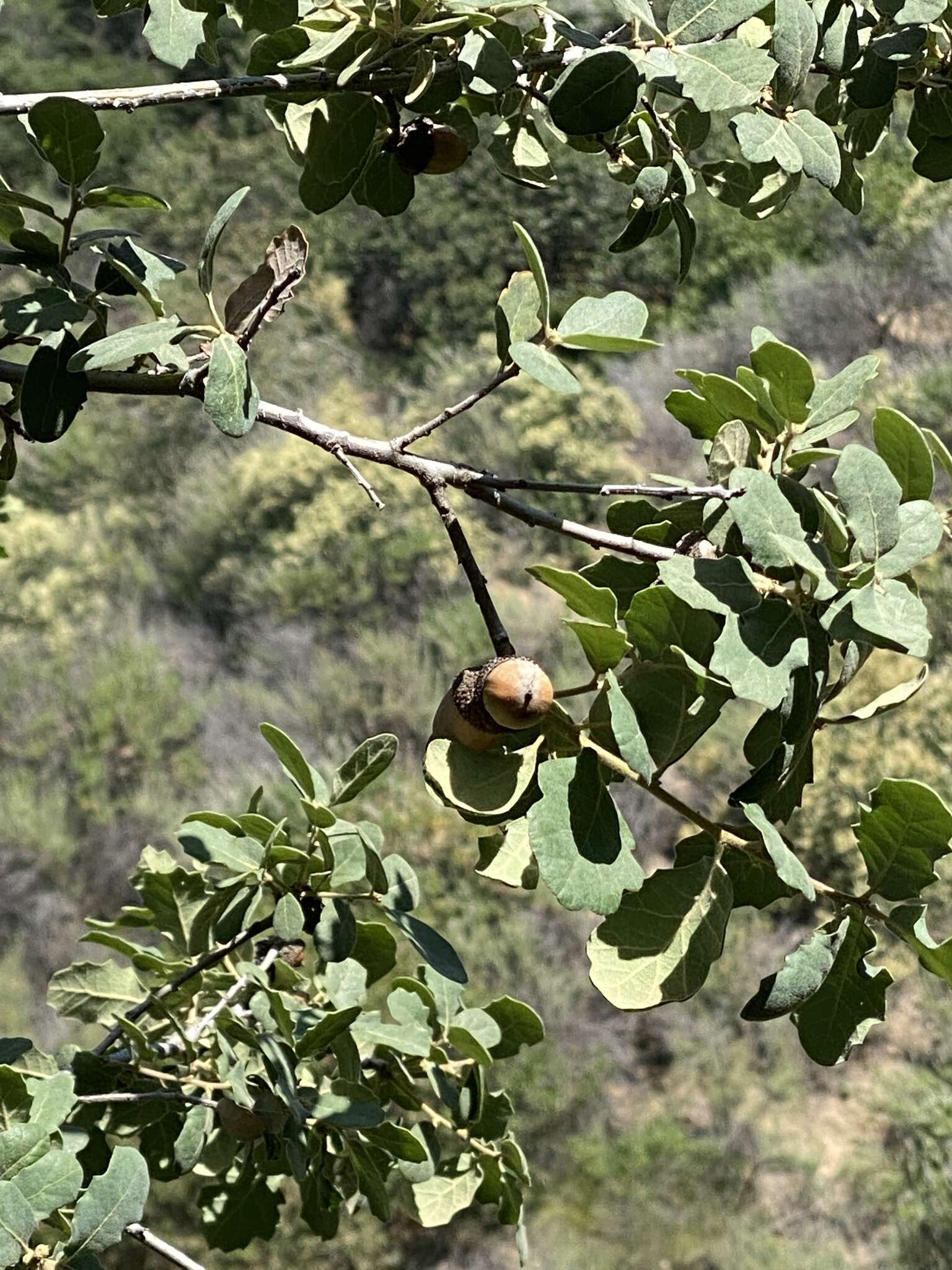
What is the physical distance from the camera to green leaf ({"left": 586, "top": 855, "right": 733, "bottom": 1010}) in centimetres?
52

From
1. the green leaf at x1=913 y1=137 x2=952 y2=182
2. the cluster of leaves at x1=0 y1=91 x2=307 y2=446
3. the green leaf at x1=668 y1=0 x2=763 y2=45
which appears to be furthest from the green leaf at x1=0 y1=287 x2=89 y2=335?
the green leaf at x1=913 y1=137 x2=952 y2=182

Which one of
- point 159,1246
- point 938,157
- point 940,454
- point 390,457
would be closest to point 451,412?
point 390,457

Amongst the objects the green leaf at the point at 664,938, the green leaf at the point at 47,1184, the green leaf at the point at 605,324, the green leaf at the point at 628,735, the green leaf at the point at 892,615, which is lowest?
the green leaf at the point at 47,1184

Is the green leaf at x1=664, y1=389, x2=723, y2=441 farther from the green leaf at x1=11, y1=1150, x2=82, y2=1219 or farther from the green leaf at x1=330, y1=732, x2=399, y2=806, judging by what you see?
the green leaf at x1=11, y1=1150, x2=82, y2=1219

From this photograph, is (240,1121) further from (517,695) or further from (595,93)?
(595,93)

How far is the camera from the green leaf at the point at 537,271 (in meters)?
0.58

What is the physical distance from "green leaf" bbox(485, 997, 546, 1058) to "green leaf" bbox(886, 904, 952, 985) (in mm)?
388

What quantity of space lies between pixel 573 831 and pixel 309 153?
0.48 m

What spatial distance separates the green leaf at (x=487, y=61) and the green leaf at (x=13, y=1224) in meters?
0.62

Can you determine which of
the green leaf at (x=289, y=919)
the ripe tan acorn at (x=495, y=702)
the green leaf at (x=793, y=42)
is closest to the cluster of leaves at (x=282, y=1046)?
the green leaf at (x=289, y=919)

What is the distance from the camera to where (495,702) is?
0.55 meters

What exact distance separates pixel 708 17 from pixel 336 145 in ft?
0.77

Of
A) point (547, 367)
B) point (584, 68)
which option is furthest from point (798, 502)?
point (584, 68)

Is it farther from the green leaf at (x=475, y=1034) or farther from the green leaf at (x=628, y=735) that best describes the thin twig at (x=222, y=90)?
the green leaf at (x=475, y=1034)
